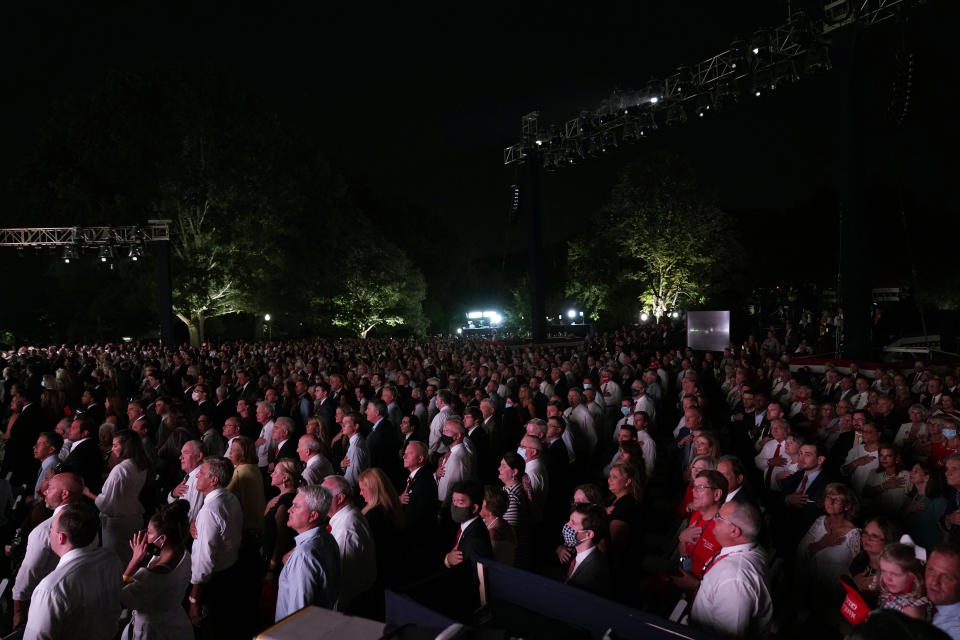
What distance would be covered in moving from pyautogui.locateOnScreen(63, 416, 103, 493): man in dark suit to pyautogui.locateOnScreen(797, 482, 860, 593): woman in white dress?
5840mm

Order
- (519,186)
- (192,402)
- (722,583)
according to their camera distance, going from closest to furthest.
→ (722,583)
(192,402)
(519,186)

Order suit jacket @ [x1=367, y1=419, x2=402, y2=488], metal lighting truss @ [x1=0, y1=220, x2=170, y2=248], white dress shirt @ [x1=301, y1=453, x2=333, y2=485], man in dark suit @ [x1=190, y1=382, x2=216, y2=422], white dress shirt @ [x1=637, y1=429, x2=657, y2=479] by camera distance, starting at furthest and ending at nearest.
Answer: metal lighting truss @ [x1=0, y1=220, x2=170, y2=248]
man in dark suit @ [x1=190, y1=382, x2=216, y2=422]
suit jacket @ [x1=367, y1=419, x2=402, y2=488]
white dress shirt @ [x1=637, y1=429, x2=657, y2=479]
white dress shirt @ [x1=301, y1=453, x2=333, y2=485]

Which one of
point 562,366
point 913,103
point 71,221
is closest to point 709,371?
point 562,366

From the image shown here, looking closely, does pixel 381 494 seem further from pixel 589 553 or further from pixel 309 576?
pixel 589 553

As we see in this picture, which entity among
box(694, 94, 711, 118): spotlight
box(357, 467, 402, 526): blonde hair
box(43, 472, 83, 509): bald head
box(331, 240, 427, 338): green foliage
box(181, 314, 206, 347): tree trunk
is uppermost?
box(694, 94, 711, 118): spotlight

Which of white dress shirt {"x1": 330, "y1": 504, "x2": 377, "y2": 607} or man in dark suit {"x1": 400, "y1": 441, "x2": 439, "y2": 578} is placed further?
man in dark suit {"x1": 400, "y1": 441, "x2": 439, "y2": 578}

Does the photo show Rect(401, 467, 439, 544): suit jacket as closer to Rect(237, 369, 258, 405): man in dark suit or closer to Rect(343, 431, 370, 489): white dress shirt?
Rect(343, 431, 370, 489): white dress shirt

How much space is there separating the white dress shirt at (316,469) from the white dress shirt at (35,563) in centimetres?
162

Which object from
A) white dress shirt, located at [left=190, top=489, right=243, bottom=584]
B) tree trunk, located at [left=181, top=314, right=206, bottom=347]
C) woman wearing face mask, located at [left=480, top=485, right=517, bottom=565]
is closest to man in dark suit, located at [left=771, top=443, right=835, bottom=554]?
woman wearing face mask, located at [left=480, top=485, right=517, bottom=565]

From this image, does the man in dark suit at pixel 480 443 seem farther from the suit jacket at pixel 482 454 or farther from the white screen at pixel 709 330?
the white screen at pixel 709 330

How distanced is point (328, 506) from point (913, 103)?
45.6 feet

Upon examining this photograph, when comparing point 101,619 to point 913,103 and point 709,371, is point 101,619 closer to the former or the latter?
point 709,371

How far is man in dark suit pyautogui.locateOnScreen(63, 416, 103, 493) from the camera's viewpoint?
550cm

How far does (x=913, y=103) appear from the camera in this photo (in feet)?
39.5
